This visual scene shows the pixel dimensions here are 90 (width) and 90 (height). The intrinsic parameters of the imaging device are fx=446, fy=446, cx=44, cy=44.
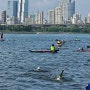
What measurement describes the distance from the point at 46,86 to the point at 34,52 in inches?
2017

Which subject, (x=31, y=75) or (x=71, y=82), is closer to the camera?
(x=71, y=82)

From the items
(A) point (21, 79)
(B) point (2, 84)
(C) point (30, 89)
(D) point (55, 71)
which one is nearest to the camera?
(C) point (30, 89)

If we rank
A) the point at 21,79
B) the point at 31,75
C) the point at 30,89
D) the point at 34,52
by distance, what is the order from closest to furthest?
the point at 30,89 < the point at 21,79 < the point at 31,75 < the point at 34,52

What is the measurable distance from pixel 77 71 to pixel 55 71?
109 inches

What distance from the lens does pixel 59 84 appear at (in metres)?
43.2

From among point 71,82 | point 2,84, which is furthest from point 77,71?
point 2,84

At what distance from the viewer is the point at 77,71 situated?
5462 cm

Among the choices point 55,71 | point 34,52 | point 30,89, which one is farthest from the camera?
point 34,52

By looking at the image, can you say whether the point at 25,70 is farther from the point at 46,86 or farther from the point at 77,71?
the point at 46,86

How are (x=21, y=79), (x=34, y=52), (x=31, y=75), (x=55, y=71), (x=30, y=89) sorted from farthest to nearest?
(x=34, y=52), (x=55, y=71), (x=31, y=75), (x=21, y=79), (x=30, y=89)

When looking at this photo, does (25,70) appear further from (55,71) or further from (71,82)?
(71,82)

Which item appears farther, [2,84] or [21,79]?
[21,79]

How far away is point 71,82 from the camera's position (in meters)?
44.5

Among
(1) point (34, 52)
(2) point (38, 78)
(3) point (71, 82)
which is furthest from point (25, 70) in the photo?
(1) point (34, 52)
